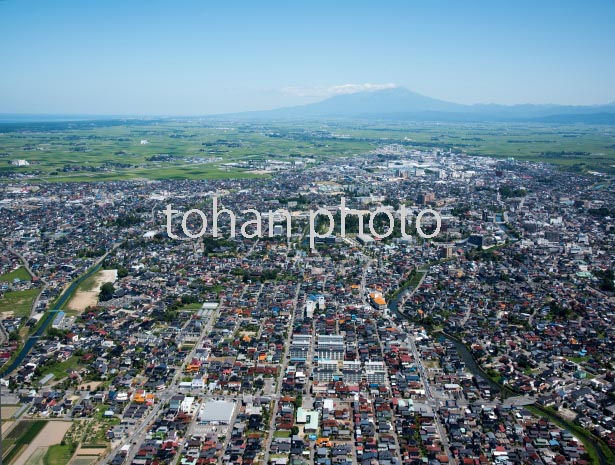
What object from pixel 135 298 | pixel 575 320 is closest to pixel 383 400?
pixel 575 320

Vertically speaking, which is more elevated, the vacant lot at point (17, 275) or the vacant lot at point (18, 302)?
the vacant lot at point (18, 302)

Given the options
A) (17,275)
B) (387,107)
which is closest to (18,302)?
(17,275)

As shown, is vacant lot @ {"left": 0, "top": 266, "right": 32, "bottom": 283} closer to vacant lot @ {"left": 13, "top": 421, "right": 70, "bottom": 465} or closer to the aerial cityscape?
the aerial cityscape

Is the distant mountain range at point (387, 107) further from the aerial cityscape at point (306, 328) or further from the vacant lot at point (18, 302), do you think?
the vacant lot at point (18, 302)

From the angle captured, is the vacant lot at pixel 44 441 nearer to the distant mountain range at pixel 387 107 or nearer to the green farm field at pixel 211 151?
the green farm field at pixel 211 151

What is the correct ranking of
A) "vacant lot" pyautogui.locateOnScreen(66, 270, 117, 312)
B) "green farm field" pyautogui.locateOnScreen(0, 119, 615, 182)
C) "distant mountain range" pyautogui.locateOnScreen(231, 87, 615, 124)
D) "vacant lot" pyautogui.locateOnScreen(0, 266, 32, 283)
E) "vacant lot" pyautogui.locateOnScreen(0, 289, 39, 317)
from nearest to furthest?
"vacant lot" pyautogui.locateOnScreen(0, 289, 39, 317) < "vacant lot" pyautogui.locateOnScreen(66, 270, 117, 312) < "vacant lot" pyautogui.locateOnScreen(0, 266, 32, 283) < "green farm field" pyautogui.locateOnScreen(0, 119, 615, 182) < "distant mountain range" pyautogui.locateOnScreen(231, 87, 615, 124)

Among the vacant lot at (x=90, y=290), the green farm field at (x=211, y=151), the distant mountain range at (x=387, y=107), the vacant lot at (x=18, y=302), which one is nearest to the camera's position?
the vacant lot at (x=18, y=302)

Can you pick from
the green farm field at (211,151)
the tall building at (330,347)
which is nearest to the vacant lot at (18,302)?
the tall building at (330,347)

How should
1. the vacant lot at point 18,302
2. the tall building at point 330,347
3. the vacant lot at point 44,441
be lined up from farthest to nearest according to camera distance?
1. the vacant lot at point 18,302
2. the tall building at point 330,347
3. the vacant lot at point 44,441

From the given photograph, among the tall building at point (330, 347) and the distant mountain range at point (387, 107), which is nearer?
the tall building at point (330, 347)

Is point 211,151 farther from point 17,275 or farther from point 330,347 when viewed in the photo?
point 330,347

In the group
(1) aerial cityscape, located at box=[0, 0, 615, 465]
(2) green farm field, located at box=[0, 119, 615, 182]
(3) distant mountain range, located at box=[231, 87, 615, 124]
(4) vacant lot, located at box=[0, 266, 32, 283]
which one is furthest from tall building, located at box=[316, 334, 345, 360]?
(3) distant mountain range, located at box=[231, 87, 615, 124]

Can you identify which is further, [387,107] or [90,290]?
[387,107]

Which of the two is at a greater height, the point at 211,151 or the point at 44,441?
the point at 44,441
